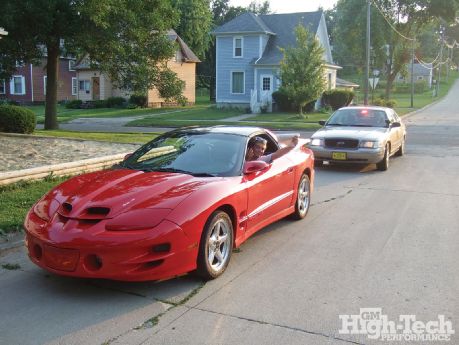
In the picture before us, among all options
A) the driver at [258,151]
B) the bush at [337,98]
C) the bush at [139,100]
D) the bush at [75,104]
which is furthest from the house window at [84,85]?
the driver at [258,151]

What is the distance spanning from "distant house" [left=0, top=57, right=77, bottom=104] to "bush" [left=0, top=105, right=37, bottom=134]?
35.0 m

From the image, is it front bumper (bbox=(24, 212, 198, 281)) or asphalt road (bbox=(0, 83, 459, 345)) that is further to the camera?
front bumper (bbox=(24, 212, 198, 281))

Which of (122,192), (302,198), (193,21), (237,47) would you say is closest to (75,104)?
(237,47)

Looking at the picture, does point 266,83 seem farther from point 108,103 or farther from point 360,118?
point 360,118

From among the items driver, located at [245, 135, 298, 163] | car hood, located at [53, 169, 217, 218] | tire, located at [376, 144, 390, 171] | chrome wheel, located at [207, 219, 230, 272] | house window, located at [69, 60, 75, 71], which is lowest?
chrome wheel, located at [207, 219, 230, 272]

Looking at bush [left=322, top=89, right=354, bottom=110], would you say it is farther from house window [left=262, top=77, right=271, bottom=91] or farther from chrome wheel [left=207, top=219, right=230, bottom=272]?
chrome wheel [left=207, top=219, right=230, bottom=272]

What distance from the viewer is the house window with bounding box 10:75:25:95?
5097 cm

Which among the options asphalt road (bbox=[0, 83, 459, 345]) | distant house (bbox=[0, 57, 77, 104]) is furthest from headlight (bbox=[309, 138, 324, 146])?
distant house (bbox=[0, 57, 77, 104])

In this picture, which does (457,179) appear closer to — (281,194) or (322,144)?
(322,144)

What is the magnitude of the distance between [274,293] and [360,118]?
9.65 metres

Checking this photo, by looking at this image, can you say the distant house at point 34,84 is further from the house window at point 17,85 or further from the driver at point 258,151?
the driver at point 258,151

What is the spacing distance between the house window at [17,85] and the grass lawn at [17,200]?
151 feet

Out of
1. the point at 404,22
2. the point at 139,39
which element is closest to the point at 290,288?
the point at 139,39

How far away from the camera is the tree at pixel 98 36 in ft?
56.1
